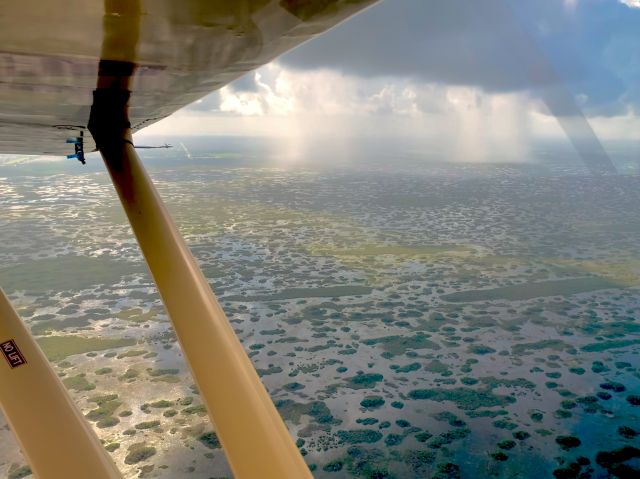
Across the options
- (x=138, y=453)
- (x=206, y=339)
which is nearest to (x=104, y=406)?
(x=138, y=453)

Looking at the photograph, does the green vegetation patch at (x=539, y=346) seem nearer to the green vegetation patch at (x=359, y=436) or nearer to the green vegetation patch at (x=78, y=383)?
the green vegetation patch at (x=359, y=436)

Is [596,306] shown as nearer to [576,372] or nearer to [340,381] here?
[576,372]

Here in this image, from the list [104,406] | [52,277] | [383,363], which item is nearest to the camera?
[104,406]

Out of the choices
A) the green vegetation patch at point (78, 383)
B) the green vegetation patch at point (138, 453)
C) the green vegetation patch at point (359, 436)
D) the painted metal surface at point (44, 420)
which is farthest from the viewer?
the green vegetation patch at point (78, 383)

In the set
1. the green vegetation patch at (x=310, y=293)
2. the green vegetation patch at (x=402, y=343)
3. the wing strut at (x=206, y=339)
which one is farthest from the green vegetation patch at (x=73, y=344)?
the wing strut at (x=206, y=339)

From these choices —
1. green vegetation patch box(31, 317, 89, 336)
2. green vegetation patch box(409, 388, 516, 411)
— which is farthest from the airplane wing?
green vegetation patch box(31, 317, 89, 336)

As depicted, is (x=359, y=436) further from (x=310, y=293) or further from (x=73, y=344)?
(x=310, y=293)
